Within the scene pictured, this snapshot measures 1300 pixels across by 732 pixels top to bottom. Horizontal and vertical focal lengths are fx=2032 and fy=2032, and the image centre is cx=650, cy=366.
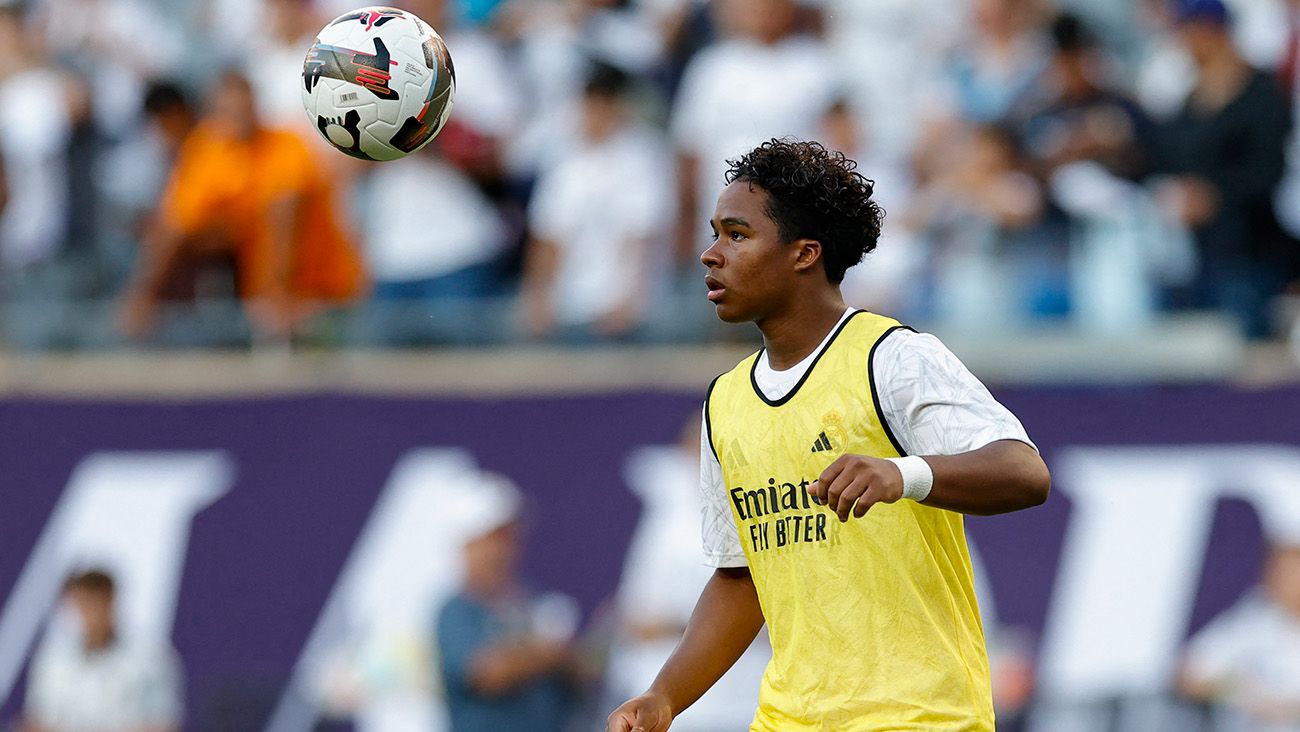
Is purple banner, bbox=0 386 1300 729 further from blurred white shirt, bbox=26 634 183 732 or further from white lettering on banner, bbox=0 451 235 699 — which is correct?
blurred white shirt, bbox=26 634 183 732

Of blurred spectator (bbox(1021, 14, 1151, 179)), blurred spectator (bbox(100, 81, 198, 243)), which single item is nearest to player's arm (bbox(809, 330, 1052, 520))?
blurred spectator (bbox(1021, 14, 1151, 179))

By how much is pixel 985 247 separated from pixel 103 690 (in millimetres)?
5657

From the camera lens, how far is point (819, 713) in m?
5.70

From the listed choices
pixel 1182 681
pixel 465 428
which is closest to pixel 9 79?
pixel 465 428

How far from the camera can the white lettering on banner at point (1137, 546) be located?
11148mm

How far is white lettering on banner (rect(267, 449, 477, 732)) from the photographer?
1174cm

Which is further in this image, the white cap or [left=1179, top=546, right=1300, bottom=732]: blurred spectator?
the white cap

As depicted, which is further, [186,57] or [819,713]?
[186,57]

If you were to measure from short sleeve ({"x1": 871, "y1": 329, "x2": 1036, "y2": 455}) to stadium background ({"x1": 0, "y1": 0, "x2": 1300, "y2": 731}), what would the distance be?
224 inches

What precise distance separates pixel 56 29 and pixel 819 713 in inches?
417

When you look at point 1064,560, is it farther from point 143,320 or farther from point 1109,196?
point 143,320

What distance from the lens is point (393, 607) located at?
12.0 meters

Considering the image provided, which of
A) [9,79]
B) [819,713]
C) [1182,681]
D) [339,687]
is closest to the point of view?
[819,713]

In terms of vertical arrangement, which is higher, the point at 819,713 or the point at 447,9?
the point at 447,9
